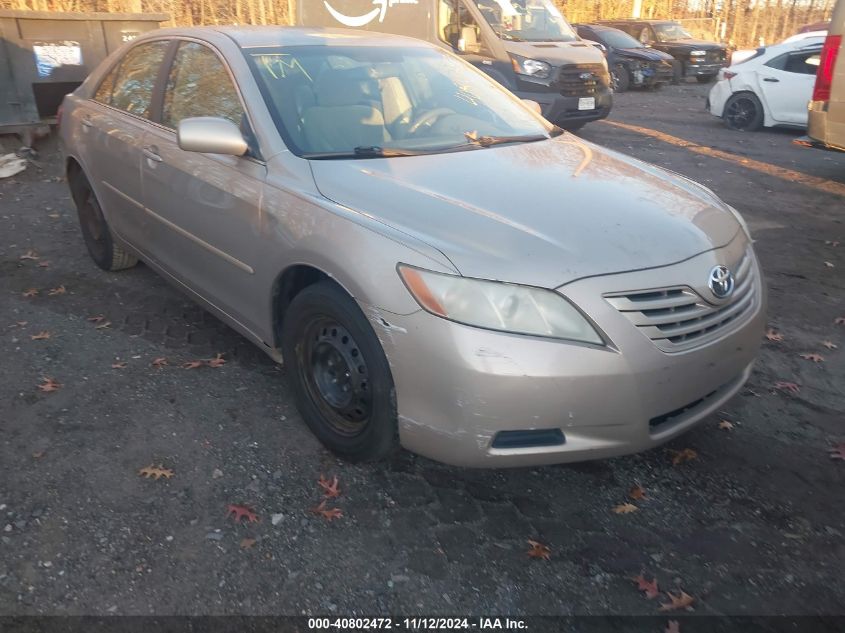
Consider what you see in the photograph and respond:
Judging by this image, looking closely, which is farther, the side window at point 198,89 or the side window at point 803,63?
the side window at point 803,63

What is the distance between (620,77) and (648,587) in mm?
16973

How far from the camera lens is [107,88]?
15.8 ft

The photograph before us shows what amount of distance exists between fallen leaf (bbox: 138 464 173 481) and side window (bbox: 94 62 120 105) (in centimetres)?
278

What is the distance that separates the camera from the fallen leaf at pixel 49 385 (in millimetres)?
3664

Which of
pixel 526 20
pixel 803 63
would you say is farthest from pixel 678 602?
pixel 803 63

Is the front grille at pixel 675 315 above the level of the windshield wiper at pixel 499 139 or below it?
below

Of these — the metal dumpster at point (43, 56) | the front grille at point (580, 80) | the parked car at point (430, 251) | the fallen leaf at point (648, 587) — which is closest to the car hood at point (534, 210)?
the parked car at point (430, 251)

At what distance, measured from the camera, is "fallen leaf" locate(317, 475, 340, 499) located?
2904 millimetres

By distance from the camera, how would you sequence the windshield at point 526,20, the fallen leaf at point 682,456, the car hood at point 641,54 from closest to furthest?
the fallen leaf at point 682,456 → the windshield at point 526,20 → the car hood at point 641,54

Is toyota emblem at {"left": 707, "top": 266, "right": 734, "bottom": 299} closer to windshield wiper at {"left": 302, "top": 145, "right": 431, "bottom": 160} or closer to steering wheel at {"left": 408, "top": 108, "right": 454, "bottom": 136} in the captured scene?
windshield wiper at {"left": 302, "top": 145, "right": 431, "bottom": 160}

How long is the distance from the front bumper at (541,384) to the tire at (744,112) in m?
10.8

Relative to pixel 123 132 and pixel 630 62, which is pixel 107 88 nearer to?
pixel 123 132

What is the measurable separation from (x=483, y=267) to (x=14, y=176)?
726 centimetres

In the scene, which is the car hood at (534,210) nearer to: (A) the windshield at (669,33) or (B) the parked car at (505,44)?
(B) the parked car at (505,44)
